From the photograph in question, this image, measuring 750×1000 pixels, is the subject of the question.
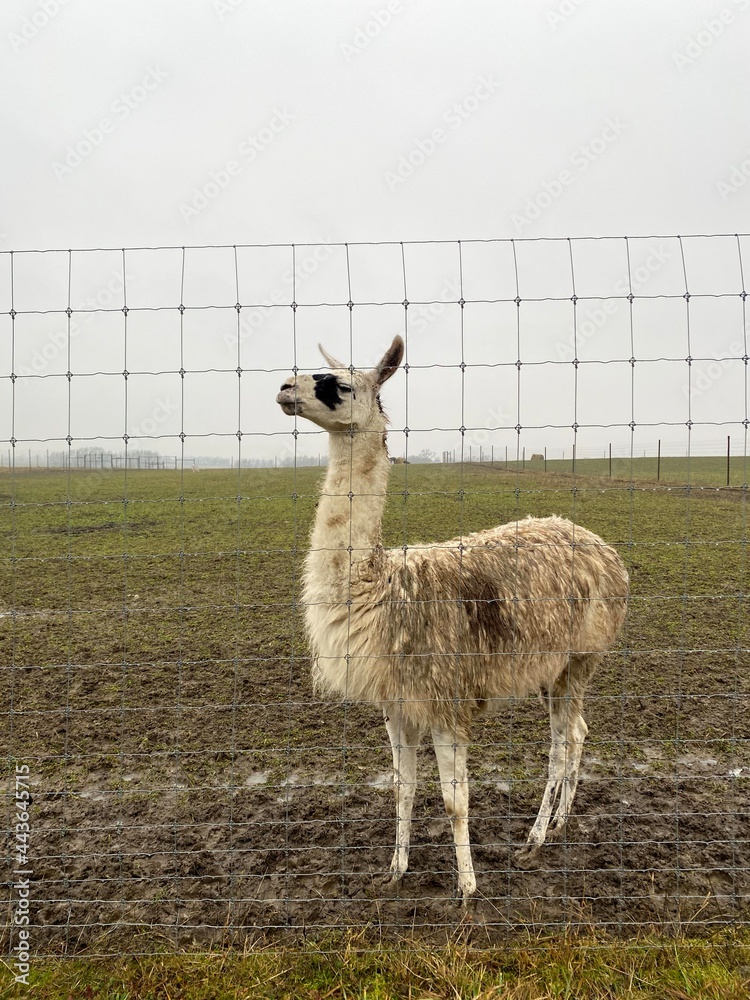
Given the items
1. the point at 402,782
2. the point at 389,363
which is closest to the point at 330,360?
the point at 389,363

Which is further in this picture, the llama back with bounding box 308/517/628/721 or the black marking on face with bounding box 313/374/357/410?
the llama back with bounding box 308/517/628/721

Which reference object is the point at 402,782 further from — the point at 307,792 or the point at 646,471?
the point at 646,471

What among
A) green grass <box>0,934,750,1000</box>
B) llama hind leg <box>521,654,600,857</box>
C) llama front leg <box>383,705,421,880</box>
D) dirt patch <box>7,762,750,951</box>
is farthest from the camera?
llama hind leg <box>521,654,600,857</box>

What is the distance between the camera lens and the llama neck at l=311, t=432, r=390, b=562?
301 centimetres

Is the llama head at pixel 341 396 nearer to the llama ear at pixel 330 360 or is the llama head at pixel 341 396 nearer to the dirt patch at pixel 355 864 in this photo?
the llama ear at pixel 330 360

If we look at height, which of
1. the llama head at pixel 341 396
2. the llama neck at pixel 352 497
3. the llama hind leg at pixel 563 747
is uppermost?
the llama head at pixel 341 396

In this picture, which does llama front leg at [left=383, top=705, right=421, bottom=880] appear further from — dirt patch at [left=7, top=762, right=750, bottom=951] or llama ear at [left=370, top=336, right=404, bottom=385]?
llama ear at [left=370, top=336, right=404, bottom=385]

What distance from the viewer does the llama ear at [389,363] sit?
9.61 ft

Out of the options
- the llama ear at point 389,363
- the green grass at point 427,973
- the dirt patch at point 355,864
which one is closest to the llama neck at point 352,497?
the llama ear at point 389,363

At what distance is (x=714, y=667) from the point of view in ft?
19.6

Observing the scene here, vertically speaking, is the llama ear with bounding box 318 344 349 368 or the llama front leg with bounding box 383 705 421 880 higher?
the llama ear with bounding box 318 344 349 368

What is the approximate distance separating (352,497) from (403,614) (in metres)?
0.61

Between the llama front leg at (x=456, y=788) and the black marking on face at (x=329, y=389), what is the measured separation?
1.61m

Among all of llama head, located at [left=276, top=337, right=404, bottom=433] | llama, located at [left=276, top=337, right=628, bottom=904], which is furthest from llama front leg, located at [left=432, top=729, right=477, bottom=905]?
llama head, located at [left=276, top=337, right=404, bottom=433]
